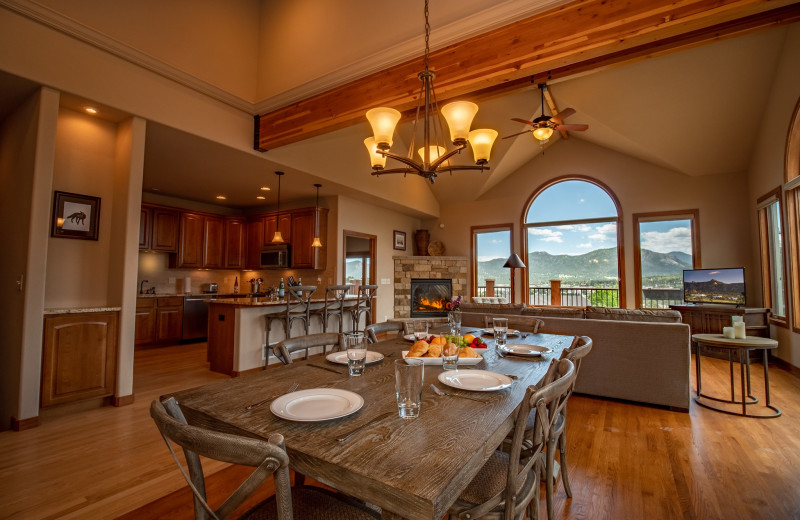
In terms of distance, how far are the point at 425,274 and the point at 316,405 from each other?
6650 millimetres

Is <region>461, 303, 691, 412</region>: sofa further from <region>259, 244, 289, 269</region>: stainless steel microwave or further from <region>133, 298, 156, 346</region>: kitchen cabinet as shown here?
<region>133, 298, 156, 346</region>: kitchen cabinet

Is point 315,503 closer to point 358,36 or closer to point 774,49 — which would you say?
point 358,36

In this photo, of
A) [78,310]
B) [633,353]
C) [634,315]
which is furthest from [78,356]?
[634,315]

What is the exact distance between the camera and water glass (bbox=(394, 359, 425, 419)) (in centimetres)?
102

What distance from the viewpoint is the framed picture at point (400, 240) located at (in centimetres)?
767

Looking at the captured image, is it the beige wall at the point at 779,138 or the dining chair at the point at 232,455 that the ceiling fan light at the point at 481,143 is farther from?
the beige wall at the point at 779,138

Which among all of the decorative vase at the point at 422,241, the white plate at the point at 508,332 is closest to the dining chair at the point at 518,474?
the white plate at the point at 508,332

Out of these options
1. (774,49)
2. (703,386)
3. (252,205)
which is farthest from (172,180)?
(774,49)

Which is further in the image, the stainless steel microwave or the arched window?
Answer: the arched window

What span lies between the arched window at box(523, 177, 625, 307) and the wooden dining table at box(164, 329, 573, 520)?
20.7 feet

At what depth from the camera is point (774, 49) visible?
4.08 meters

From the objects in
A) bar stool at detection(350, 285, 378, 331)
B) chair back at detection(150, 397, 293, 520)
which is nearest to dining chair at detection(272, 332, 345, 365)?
chair back at detection(150, 397, 293, 520)

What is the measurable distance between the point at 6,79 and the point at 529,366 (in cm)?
403

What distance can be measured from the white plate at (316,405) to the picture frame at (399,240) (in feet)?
21.2
